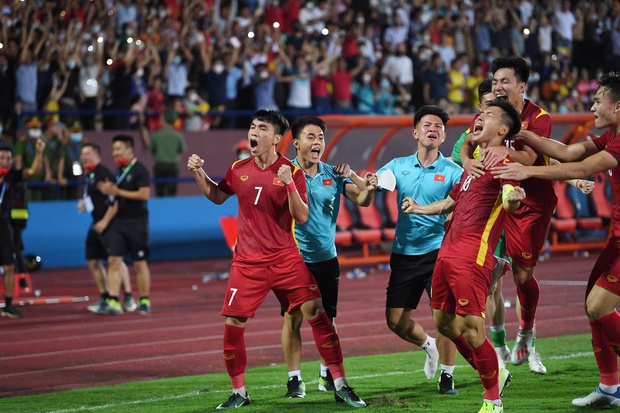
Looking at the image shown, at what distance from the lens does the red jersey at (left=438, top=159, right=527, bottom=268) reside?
7258 millimetres

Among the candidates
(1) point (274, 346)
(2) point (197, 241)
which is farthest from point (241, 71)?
(1) point (274, 346)

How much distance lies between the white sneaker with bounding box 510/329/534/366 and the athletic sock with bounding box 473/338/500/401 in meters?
2.24

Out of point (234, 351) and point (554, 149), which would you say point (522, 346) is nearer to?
point (554, 149)

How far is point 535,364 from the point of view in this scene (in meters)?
9.28

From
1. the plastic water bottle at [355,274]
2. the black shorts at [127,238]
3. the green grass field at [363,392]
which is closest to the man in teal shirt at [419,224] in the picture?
the green grass field at [363,392]

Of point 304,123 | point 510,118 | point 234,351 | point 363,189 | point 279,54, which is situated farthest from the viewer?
point 279,54

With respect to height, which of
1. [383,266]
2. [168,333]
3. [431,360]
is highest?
[431,360]

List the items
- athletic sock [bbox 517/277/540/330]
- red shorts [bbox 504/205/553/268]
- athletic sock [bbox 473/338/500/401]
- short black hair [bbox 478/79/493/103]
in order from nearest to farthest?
athletic sock [bbox 473/338/500/401]
red shorts [bbox 504/205/553/268]
athletic sock [bbox 517/277/540/330]
short black hair [bbox 478/79/493/103]

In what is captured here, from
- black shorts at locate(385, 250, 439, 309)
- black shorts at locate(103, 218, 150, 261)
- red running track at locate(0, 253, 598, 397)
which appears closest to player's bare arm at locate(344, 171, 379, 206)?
black shorts at locate(385, 250, 439, 309)

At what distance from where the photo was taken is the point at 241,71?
22609mm

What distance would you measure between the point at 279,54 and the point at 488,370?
666 inches

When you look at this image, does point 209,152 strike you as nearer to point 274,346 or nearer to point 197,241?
point 197,241

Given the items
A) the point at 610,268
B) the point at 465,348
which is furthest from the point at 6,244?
the point at 610,268

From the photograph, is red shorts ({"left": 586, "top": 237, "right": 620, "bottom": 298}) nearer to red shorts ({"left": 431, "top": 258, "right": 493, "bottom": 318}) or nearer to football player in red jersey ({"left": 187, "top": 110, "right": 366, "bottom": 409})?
red shorts ({"left": 431, "top": 258, "right": 493, "bottom": 318})
